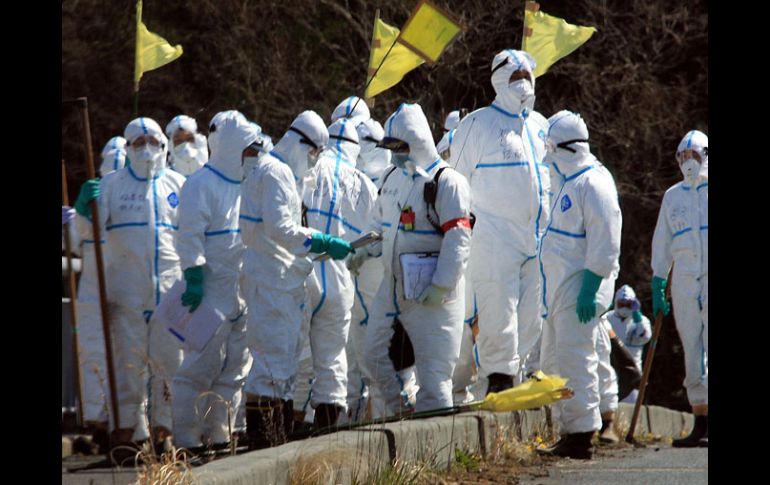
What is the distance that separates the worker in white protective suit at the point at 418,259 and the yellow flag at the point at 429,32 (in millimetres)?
455

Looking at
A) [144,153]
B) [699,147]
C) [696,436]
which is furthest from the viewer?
[699,147]

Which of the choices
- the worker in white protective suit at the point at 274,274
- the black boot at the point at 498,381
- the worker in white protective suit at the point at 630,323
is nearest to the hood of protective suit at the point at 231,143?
the worker in white protective suit at the point at 274,274

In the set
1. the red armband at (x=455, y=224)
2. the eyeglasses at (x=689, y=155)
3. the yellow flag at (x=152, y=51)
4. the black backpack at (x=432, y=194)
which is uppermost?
the yellow flag at (x=152, y=51)

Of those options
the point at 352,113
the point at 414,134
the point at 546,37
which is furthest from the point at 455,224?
the point at 546,37

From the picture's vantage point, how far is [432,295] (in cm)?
945

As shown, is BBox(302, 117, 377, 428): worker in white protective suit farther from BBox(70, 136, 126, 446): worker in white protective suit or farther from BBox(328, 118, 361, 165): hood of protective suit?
BBox(70, 136, 126, 446): worker in white protective suit

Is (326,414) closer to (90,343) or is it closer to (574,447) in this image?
(574,447)

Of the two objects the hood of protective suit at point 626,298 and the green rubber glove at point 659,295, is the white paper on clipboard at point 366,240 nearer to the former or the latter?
the green rubber glove at point 659,295

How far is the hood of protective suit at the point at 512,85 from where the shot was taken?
36.6 feet

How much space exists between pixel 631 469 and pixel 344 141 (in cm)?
339

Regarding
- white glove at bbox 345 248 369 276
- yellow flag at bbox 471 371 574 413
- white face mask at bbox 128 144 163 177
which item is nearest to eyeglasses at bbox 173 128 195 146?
white face mask at bbox 128 144 163 177

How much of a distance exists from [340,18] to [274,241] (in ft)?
42.8
